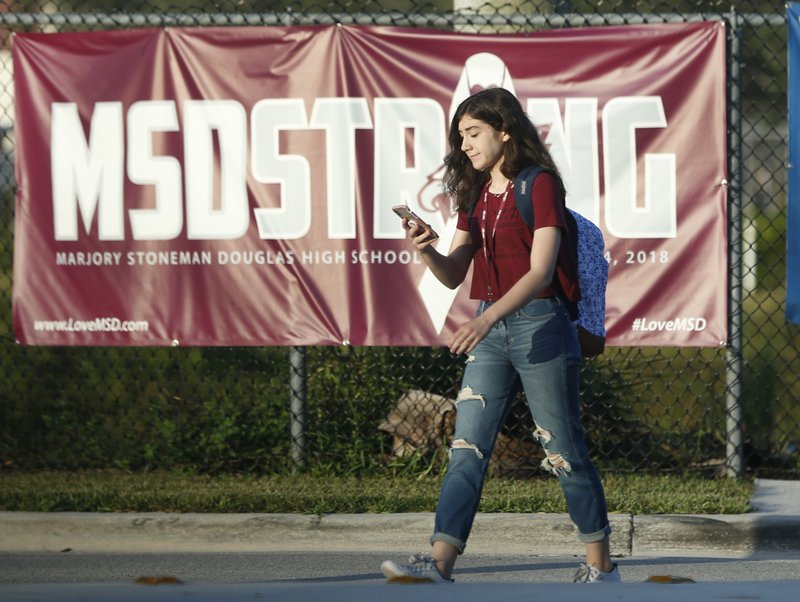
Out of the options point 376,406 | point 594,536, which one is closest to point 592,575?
point 594,536

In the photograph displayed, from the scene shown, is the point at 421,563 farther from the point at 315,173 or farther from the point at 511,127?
the point at 315,173

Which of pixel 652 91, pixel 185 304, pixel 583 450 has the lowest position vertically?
pixel 583 450

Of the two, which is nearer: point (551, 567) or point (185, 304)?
point (551, 567)

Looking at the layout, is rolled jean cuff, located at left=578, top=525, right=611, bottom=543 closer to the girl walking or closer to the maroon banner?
the girl walking

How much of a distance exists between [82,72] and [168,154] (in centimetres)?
72

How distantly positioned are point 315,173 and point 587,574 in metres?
3.25

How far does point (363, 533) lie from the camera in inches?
238

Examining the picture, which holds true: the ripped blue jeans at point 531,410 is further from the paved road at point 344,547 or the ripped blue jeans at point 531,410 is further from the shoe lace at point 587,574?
the paved road at point 344,547

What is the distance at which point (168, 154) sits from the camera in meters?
7.17

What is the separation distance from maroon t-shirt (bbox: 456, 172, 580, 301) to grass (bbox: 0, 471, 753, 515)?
1983 mm

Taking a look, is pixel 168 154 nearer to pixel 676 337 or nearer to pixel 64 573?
pixel 64 573

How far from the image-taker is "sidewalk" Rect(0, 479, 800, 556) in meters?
5.93

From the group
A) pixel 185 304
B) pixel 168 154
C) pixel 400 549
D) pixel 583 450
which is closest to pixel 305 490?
pixel 400 549

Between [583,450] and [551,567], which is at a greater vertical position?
[583,450]
